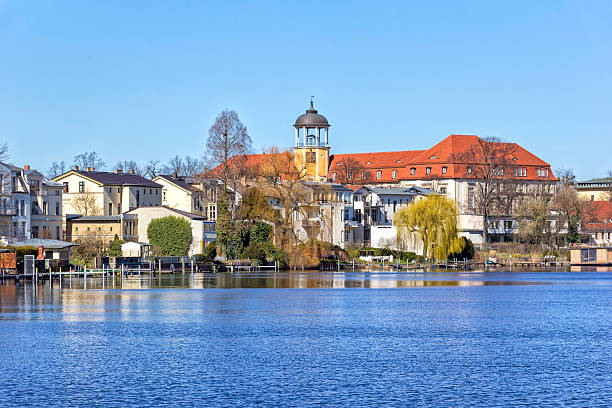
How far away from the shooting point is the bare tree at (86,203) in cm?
10962

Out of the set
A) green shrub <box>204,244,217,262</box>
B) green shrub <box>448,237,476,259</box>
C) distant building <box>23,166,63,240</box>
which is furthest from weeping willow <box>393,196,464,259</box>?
distant building <box>23,166,63,240</box>

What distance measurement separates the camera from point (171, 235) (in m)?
97.1

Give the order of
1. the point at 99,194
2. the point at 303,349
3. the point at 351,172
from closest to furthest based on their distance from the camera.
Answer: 1. the point at 303,349
2. the point at 99,194
3. the point at 351,172

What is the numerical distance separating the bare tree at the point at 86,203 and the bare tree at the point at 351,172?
5757cm

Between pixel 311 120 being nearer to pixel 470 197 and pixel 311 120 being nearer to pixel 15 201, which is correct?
pixel 470 197

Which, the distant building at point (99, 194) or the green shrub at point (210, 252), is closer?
the green shrub at point (210, 252)

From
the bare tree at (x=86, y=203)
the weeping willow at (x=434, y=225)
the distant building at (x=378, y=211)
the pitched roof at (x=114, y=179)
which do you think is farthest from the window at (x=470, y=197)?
the bare tree at (x=86, y=203)

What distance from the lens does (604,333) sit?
39062 mm

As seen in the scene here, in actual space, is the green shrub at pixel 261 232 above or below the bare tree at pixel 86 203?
below

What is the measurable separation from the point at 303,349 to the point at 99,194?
79823 millimetres

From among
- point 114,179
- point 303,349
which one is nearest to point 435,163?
point 114,179

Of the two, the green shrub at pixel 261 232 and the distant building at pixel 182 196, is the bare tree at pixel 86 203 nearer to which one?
the distant building at pixel 182 196

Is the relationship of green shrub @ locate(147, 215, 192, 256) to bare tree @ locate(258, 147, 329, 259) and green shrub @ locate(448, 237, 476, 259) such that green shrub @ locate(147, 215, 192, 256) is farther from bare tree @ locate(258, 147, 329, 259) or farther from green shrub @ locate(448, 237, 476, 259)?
green shrub @ locate(448, 237, 476, 259)

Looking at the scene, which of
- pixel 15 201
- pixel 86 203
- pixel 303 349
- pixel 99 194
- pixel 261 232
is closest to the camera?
pixel 303 349
